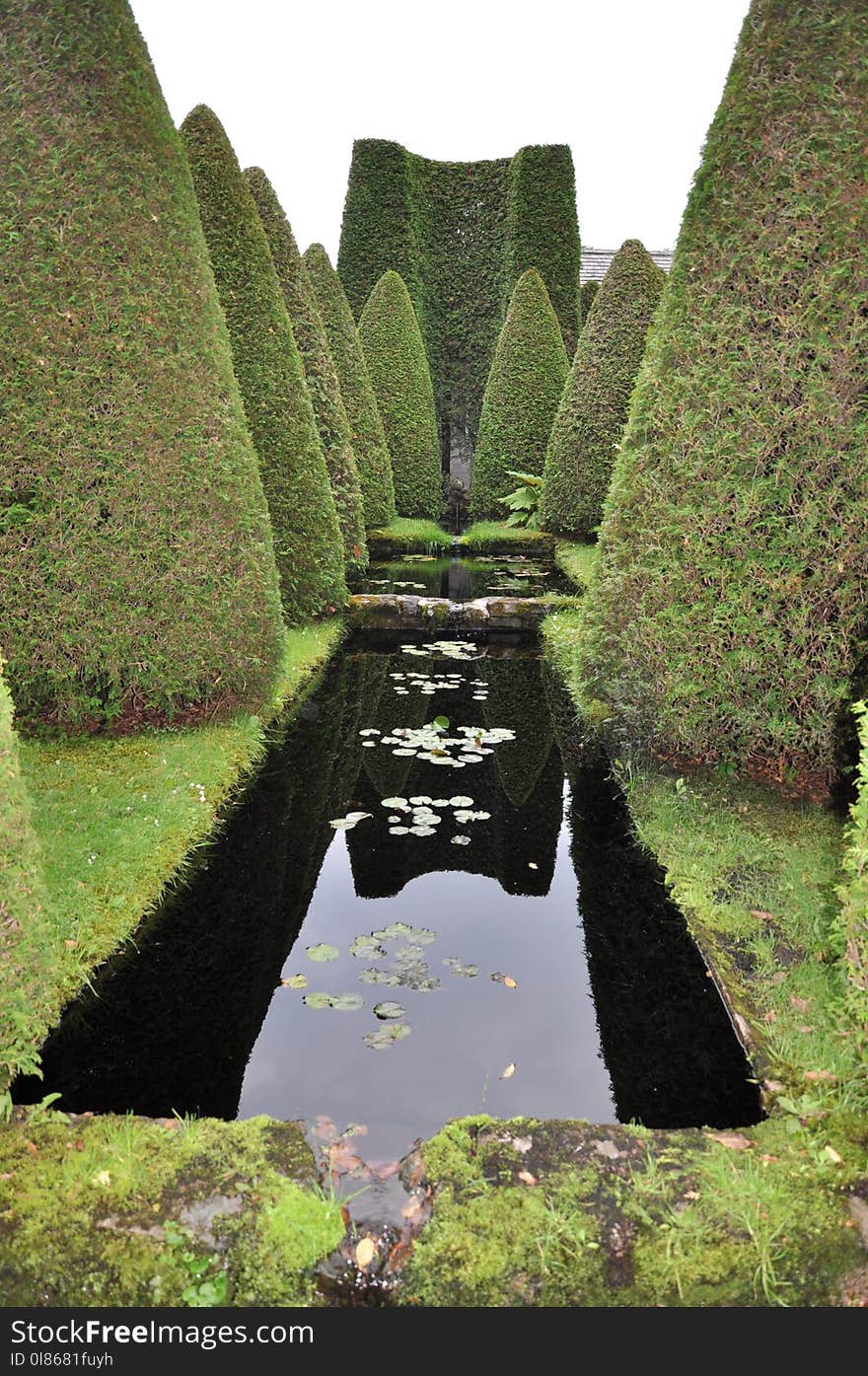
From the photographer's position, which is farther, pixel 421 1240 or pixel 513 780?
pixel 513 780

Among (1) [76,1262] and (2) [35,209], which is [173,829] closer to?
(1) [76,1262]

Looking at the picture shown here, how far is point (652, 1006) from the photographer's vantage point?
3.11 metres

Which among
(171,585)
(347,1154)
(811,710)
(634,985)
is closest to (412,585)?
(171,585)

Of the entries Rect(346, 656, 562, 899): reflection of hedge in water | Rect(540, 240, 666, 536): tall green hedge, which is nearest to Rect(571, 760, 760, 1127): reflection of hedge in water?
Rect(346, 656, 562, 899): reflection of hedge in water

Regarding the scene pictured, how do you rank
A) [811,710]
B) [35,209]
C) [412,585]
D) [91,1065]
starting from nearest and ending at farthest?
1. [91,1065]
2. [811,710]
3. [35,209]
4. [412,585]

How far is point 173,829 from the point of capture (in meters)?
4.31

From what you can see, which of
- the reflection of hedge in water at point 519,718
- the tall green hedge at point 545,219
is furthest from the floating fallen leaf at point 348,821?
the tall green hedge at point 545,219

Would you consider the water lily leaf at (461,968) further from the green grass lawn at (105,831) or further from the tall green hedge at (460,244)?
the tall green hedge at (460,244)

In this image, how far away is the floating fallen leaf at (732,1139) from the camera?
2271 mm

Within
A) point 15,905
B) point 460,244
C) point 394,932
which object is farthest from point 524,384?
point 15,905

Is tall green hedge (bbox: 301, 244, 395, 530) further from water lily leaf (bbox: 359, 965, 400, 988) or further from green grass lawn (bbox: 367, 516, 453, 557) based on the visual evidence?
water lily leaf (bbox: 359, 965, 400, 988)

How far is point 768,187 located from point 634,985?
4.10 metres

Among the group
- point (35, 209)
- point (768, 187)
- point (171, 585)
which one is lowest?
point (171, 585)

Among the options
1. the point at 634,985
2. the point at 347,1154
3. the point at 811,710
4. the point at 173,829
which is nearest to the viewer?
the point at 347,1154
